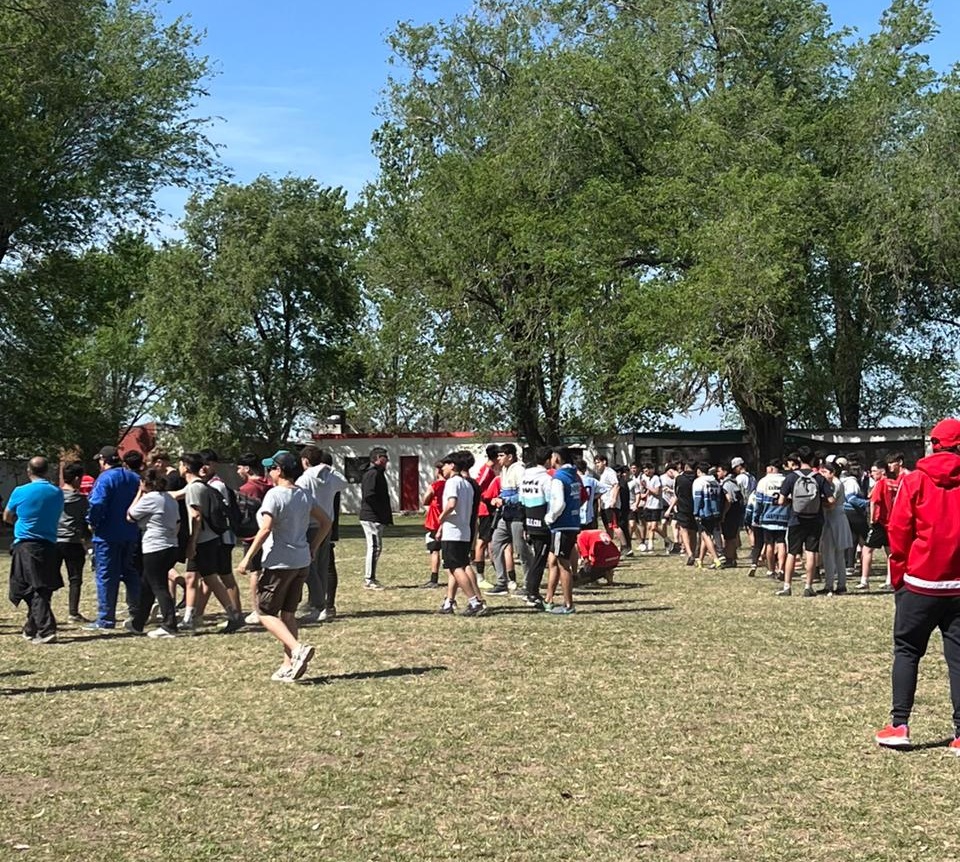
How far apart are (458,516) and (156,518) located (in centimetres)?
304

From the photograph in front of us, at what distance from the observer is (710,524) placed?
19.7 metres

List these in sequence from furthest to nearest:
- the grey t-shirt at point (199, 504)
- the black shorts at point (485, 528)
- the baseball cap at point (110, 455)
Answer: the black shorts at point (485, 528)
the baseball cap at point (110, 455)
the grey t-shirt at point (199, 504)

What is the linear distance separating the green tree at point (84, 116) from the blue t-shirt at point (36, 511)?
68.0 ft

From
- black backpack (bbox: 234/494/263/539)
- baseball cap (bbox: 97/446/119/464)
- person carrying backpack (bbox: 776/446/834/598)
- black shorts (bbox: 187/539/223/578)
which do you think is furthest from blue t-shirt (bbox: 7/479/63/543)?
person carrying backpack (bbox: 776/446/834/598)

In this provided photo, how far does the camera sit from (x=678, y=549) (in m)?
24.1

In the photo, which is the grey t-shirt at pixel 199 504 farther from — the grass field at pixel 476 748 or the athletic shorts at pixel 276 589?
the athletic shorts at pixel 276 589

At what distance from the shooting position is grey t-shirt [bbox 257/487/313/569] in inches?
379

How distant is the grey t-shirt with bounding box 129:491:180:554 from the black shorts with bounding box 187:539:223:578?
335 millimetres

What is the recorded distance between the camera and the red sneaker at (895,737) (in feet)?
23.6

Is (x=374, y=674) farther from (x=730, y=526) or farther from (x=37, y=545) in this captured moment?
(x=730, y=526)

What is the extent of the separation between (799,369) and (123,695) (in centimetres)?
2659

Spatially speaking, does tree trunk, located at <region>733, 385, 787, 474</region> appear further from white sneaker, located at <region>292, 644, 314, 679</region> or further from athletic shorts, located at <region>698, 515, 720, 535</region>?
white sneaker, located at <region>292, 644, 314, 679</region>

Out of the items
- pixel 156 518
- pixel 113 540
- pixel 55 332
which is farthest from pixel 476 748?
pixel 55 332

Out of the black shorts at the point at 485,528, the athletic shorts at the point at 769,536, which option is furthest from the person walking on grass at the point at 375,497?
the athletic shorts at the point at 769,536
